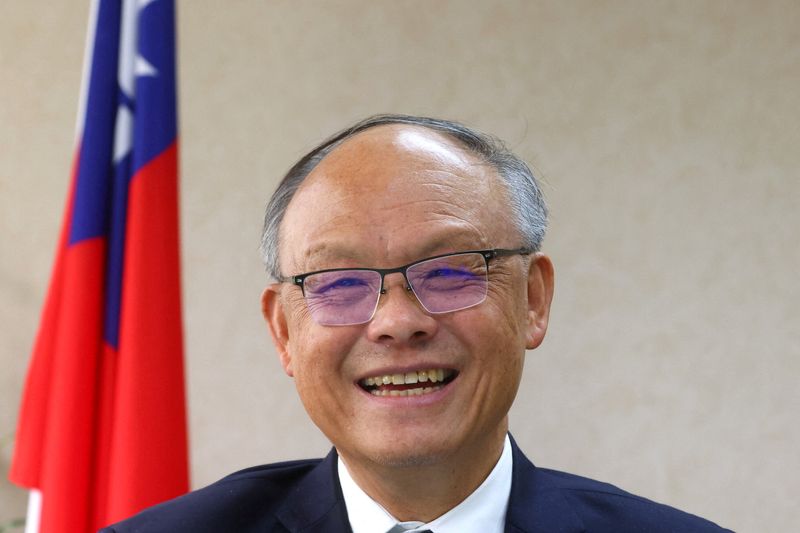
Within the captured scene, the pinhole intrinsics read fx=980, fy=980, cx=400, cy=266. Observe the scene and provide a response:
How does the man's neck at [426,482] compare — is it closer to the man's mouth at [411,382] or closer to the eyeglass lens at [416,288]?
the man's mouth at [411,382]

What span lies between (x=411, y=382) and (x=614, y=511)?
437mm

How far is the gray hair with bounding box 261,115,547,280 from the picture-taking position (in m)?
1.50

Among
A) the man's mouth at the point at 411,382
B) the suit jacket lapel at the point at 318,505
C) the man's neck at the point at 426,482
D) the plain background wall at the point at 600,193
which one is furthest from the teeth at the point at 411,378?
the plain background wall at the point at 600,193

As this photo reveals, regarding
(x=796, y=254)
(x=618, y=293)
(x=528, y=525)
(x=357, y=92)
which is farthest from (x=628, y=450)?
(x=528, y=525)

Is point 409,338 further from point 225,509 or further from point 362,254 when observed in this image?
point 225,509

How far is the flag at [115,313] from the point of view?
204 centimetres

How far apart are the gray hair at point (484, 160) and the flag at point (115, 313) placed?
64 cm

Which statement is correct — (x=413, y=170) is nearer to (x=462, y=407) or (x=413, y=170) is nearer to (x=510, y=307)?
(x=510, y=307)

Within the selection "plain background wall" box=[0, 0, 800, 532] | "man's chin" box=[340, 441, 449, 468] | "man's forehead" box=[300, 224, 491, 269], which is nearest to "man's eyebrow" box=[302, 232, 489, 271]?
"man's forehead" box=[300, 224, 491, 269]

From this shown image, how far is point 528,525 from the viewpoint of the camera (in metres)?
1.45

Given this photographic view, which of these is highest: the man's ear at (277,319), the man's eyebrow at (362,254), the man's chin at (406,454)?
the man's eyebrow at (362,254)

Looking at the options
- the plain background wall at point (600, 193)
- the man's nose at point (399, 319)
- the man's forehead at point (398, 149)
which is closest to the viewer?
the man's nose at point (399, 319)

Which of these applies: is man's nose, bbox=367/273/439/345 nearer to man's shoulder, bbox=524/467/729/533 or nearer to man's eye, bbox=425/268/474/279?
man's eye, bbox=425/268/474/279

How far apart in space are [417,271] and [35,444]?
118 centimetres
